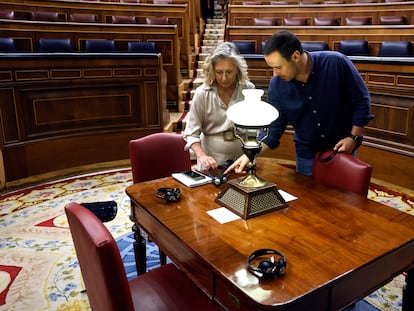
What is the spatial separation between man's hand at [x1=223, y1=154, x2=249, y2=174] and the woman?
9.6 inches

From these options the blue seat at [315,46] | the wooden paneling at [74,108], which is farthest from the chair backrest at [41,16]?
the blue seat at [315,46]

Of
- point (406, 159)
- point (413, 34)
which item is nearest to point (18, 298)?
Result: point (406, 159)

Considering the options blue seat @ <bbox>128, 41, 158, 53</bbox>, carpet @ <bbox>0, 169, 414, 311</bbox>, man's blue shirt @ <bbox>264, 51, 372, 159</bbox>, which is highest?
blue seat @ <bbox>128, 41, 158, 53</bbox>

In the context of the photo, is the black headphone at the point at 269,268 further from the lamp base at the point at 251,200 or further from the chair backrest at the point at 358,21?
the chair backrest at the point at 358,21

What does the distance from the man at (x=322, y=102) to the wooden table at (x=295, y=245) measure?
416mm

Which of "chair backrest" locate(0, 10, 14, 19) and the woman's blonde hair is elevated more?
"chair backrest" locate(0, 10, 14, 19)

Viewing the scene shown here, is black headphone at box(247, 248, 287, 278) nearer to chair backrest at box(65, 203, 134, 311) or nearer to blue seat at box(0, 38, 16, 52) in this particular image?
chair backrest at box(65, 203, 134, 311)

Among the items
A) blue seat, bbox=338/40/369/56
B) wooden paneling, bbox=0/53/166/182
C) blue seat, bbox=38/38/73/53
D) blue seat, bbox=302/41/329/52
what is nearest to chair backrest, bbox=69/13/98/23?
blue seat, bbox=38/38/73/53

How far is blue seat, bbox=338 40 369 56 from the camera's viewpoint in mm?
4758

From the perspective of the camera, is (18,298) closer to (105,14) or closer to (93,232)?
(93,232)

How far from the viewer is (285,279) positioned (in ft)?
3.40

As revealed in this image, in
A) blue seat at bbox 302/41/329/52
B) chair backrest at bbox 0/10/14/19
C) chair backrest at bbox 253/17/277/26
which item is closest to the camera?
blue seat at bbox 302/41/329/52

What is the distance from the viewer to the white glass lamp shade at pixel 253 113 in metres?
1.34

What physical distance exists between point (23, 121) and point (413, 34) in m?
4.22
